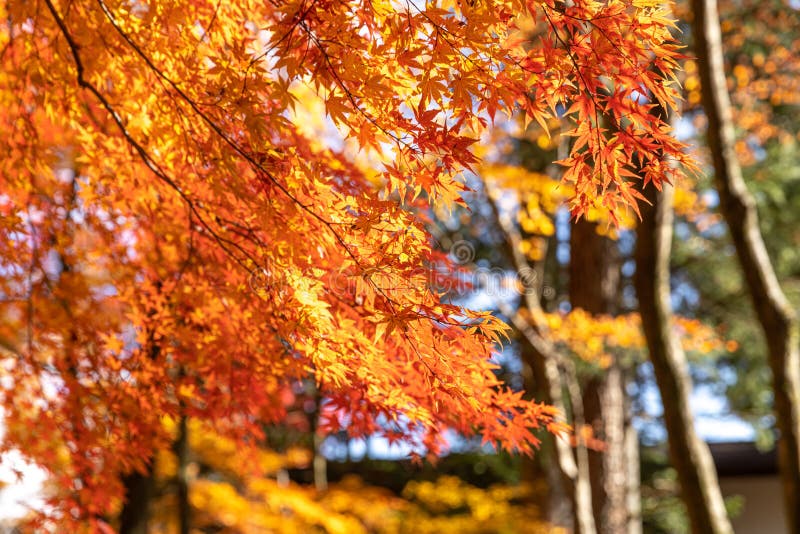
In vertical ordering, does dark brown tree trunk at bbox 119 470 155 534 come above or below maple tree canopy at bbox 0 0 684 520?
below

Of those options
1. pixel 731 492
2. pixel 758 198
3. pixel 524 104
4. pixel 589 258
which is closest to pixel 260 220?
pixel 524 104

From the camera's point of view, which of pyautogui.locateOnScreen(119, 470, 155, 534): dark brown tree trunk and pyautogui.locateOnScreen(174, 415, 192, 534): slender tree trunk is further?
pyautogui.locateOnScreen(174, 415, 192, 534): slender tree trunk

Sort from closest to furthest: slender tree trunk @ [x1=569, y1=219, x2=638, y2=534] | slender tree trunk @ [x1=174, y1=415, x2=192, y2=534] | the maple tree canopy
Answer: the maple tree canopy
slender tree trunk @ [x1=569, y1=219, x2=638, y2=534]
slender tree trunk @ [x1=174, y1=415, x2=192, y2=534]

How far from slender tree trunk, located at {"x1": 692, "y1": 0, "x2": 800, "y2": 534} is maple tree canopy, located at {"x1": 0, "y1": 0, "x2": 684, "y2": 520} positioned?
191 centimetres

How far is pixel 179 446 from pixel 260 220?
592cm

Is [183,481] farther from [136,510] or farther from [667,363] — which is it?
[667,363]

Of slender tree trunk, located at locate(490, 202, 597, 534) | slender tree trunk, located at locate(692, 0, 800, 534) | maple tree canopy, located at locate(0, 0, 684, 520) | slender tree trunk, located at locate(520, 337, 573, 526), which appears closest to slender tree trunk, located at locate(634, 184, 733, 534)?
slender tree trunk, located at locate(692, 0, 800, 534)

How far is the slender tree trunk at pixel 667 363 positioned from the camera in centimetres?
414

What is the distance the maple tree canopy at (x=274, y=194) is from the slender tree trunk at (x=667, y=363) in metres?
1.74

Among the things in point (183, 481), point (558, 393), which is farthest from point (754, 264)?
point (183, 481)

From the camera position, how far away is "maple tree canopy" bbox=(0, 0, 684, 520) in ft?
6.07

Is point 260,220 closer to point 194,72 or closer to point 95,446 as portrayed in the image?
point 194,72

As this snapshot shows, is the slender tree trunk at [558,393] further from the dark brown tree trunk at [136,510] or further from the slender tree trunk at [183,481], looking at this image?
the slender tree trunk at [183,481]

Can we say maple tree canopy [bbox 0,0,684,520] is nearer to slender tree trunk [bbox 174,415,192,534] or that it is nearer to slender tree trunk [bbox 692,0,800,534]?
slender tree trunk [bbox 692,0,800,534]
